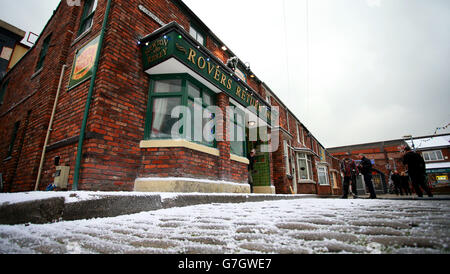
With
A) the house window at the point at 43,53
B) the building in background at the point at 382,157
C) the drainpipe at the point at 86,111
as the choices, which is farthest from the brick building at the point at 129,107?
the building in background at the point at 382,157

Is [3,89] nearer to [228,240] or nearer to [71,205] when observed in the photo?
[71,205]

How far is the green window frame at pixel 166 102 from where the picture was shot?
4.55 m

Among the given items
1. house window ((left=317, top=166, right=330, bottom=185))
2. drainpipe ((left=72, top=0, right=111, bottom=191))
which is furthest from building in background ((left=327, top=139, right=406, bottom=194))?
drainpipe ((left=72, top=0, right=111, bottom=191))

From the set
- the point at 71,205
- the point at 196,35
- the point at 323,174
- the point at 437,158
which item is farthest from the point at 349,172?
the point at 437,158

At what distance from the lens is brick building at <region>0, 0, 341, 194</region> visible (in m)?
3.79

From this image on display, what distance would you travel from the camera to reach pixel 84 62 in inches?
180

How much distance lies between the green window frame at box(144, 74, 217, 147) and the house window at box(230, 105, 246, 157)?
69.1 inches

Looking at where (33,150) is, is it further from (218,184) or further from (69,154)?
(218,184)

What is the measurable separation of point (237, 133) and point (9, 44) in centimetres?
1714

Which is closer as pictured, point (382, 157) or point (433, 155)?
point (433, 155)

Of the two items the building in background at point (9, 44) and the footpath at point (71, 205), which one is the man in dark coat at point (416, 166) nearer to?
the footpath at point (71, 205)

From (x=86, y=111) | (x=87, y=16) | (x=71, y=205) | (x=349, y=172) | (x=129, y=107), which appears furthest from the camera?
(x=349, y=172)

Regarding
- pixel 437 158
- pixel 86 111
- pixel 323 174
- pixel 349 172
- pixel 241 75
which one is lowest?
pixel 349 172
